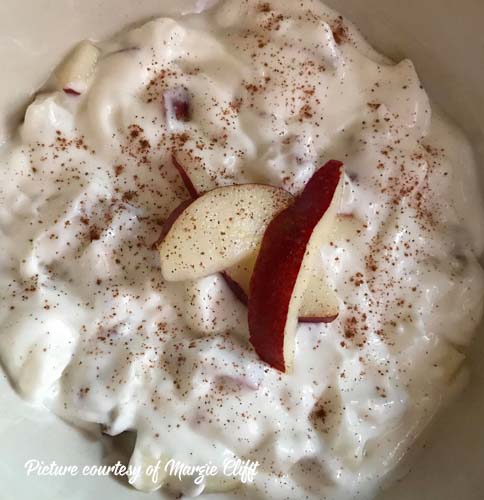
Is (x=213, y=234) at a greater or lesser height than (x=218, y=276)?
greater

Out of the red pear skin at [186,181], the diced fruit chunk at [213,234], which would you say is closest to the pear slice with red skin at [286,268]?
the diced fruit chunk at [213,234]

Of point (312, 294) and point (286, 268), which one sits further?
point (312, 294)

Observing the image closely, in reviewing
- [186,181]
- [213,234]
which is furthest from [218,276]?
[186,181]

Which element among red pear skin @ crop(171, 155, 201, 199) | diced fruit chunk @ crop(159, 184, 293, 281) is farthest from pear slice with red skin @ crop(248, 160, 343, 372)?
red pear skin @ crop(171, 155, 201, 199)

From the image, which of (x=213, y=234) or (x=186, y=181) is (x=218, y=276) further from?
(x=186, y=181)

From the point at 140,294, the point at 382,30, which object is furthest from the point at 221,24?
the point at 140,294
